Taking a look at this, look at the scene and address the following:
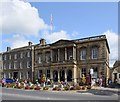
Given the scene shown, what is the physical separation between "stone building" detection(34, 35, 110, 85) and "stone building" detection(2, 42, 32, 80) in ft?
20.7

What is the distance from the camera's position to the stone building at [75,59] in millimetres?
46844

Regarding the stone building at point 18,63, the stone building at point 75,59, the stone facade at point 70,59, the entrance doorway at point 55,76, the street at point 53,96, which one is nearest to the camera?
the street at point 53,96

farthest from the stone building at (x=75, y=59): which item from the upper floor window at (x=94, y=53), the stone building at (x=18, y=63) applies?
the stone building at (x=18, y=63)

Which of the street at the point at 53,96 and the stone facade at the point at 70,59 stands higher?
the stone facade at the point at 70,59

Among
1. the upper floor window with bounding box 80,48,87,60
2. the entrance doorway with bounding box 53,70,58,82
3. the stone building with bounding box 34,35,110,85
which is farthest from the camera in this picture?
the entrance doorway with bounding box 53,70,58,82

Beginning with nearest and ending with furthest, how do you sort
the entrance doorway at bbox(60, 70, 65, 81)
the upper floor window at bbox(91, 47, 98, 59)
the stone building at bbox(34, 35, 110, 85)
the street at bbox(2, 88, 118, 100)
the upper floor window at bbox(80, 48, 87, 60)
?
the street at bbox(2, 88, 118, 100)
the stone building at bbox(34, 35, 110, 85)
the upper floor window at bbox(91, 47, 98, 59)
the upper floor window at bbox(80, 48, 87, 60)
the entrance doorway at bbox(60, 70, 65, 81)

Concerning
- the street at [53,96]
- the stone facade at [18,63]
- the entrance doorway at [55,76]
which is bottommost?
the street at [53,96]

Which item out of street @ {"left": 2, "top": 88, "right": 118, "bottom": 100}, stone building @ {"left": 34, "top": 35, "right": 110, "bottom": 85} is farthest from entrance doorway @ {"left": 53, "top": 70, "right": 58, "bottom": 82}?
street @ {"left": 2, "top": 88, "right": 118, "bottom": 100}

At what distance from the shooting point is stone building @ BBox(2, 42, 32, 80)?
62169mm

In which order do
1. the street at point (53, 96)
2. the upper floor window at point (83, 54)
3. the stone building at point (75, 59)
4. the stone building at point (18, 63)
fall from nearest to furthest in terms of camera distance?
the street at point (53, 96) < the stone building at point (75, 59) < the upper floor window at point (83, 54) < the stone building at point (18, 63)

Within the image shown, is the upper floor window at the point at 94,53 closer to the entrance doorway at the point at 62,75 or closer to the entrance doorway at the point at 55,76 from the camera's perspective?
the entrance doorway at the point at 62,75

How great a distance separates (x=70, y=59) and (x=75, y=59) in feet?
3.54

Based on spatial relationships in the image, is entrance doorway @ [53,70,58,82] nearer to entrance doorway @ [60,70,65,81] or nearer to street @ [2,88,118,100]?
entrance doorway @ [60,70,65,81]

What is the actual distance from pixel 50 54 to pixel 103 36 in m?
14.0
